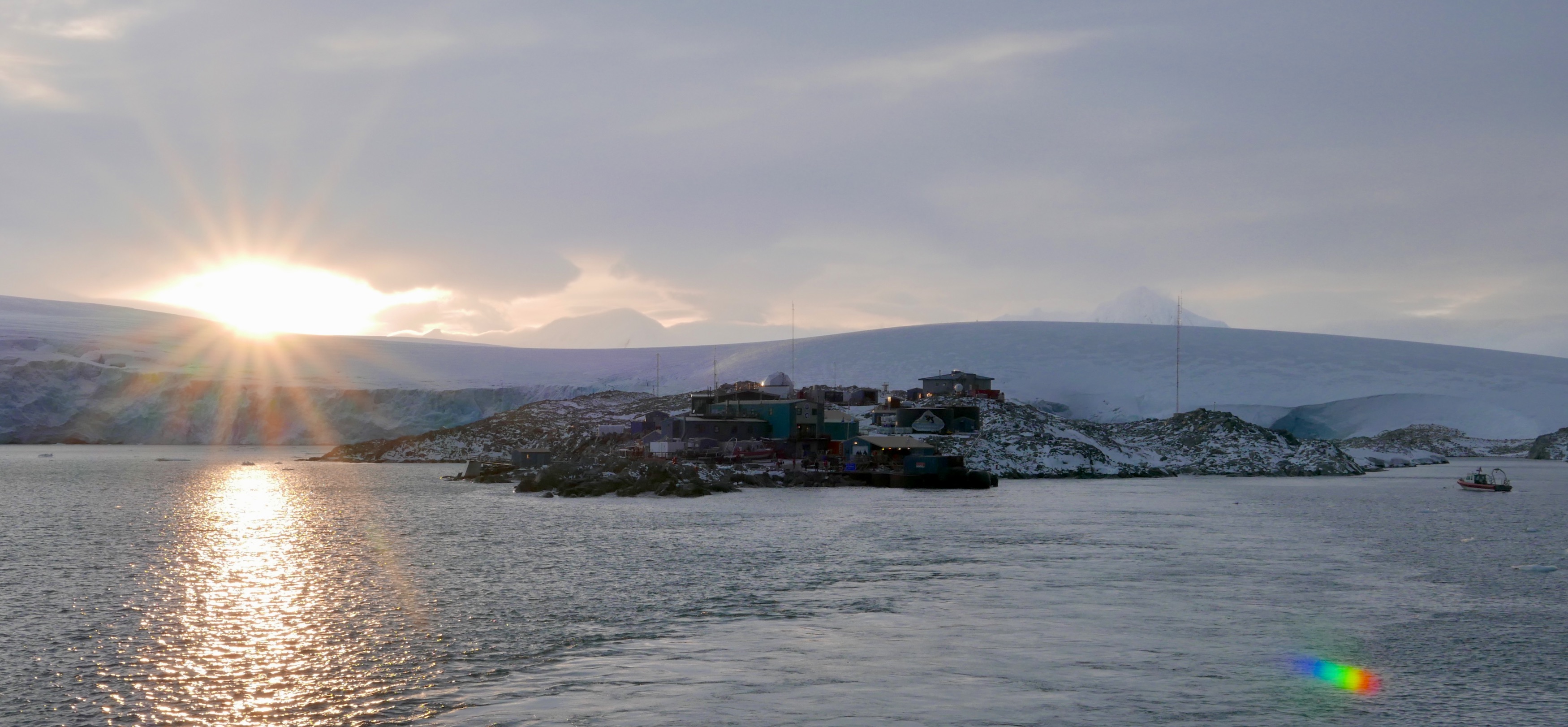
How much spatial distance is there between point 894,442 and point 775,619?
6175 cm

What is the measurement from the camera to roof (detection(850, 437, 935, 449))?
8188 centimetres

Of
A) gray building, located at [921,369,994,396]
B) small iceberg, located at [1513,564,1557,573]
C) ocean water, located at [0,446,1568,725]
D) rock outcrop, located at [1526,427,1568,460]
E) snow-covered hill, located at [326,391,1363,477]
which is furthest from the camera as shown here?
rock outcrop, located at [1526,427,1568,460]

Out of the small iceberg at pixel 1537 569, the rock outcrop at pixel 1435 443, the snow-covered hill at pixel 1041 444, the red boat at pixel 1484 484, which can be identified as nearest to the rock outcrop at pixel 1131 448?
the snow-covered hill at pixel 1041 444

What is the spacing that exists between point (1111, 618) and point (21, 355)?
151420 mm

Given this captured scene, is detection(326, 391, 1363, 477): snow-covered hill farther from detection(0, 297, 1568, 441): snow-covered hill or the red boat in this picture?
the red boat

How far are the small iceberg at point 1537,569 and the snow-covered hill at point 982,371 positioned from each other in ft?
280

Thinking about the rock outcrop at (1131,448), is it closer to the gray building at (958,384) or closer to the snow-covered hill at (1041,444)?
the snow-covered hill at (1041,444)

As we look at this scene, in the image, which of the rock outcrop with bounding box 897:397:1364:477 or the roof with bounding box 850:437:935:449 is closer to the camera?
the roof with bounding box 850:437:935:449

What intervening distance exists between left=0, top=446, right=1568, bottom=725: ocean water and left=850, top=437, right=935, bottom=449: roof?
32091 millimetres

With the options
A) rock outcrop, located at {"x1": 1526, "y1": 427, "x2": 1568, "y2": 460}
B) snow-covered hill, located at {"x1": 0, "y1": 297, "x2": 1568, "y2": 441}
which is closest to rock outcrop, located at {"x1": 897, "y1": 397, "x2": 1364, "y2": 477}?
snow-covered hill, located at {"x1": 0, "y1": 297, "x2": 1568, "y2": 441}

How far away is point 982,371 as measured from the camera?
135m

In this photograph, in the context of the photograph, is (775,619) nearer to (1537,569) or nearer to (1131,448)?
(1537,569)

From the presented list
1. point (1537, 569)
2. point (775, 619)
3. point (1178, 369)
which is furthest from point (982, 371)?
point (775, 619)

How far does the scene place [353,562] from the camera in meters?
32.8
